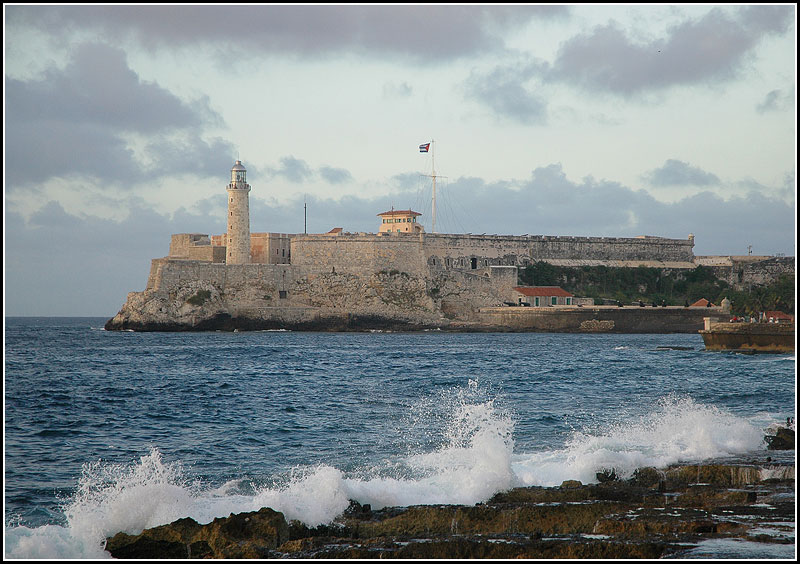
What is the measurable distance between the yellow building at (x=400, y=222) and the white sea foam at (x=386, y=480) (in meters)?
50.4

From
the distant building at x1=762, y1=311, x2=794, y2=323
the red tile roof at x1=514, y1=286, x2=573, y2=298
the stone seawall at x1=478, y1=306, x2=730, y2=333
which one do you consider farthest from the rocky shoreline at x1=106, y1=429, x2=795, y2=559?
the red tile roof at x1=514, y1=286, x2=573, y2=298

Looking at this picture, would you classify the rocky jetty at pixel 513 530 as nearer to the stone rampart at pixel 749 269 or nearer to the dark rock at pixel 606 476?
the dark rock at pixel 606 476

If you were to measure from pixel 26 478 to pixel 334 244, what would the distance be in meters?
46.3

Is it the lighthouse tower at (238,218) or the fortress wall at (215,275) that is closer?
the fortress wall at (215,275)

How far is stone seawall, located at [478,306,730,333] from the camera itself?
5438 cm

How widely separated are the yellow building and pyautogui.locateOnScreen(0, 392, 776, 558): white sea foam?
50407mm

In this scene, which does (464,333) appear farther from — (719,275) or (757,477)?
(757,477)

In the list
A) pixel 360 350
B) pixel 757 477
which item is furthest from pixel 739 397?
pixel 360 350

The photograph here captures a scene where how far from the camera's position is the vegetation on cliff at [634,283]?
64.0 metres

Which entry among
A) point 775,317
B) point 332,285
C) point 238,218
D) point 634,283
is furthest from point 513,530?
point 634,283

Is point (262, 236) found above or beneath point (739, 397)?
above

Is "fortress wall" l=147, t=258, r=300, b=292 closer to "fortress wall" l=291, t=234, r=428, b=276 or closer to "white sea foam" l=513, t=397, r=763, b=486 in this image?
"fortress wall" l=291, t=234, r=428, b=276

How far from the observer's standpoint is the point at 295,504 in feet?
30.1

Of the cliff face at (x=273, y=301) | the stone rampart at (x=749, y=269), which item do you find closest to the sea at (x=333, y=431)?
the cliff face at (x=273, y=301)
